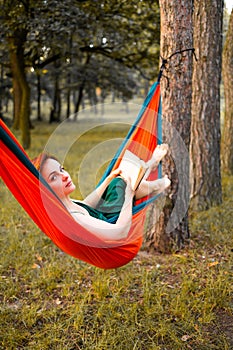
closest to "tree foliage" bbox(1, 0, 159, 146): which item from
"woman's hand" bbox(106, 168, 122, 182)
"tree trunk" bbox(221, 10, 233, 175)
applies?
"tree trunk" bbox(221, 10, 233, 175)

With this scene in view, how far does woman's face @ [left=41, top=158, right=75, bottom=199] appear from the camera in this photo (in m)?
1.90

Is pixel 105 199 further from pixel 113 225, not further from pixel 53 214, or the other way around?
pixel 53 214

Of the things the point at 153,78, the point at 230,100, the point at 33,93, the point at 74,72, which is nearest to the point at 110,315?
the point at 230,100

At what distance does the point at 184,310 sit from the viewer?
2.24 metres

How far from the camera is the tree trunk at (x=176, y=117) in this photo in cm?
268

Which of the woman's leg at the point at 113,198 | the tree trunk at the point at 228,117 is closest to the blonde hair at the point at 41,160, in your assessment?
the woman's leg at the point at 113,198

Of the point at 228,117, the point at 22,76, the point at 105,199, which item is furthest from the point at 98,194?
the point at 22,76

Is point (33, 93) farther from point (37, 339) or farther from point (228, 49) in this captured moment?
point (37, 339)

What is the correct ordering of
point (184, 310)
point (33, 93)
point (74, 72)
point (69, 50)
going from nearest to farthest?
point (184, 310), point (69, 50), point (74, 72), point (33, 93)

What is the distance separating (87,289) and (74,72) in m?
9.84

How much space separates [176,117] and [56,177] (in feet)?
3.86

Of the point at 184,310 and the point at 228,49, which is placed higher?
the point at 228,49

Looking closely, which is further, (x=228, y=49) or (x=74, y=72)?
(x=74, y=72)

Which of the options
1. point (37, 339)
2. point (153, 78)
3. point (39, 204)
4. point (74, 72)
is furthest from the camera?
point (74, 72)
